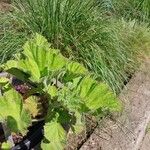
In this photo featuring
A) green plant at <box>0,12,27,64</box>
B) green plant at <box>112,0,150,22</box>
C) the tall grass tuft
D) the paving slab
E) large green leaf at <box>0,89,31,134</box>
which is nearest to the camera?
large green leaf at <box>0,89,31,134</box>

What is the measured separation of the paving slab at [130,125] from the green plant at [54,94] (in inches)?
18.1

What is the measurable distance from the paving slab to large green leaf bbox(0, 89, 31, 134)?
0.69 meters

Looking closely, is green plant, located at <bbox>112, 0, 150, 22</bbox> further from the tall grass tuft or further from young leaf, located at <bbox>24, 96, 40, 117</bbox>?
young leaf, located at <bbox>24, 96, 40, 117</bbox>

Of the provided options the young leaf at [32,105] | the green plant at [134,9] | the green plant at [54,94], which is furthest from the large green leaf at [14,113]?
the green plant at [134,9]

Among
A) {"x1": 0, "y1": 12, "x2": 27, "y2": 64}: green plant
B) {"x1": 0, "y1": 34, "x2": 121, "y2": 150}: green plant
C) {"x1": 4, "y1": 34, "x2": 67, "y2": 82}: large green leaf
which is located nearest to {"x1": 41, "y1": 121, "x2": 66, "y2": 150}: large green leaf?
{"x1": 0, "y1": 34, "x2": 121, "y2": 150}: green plant

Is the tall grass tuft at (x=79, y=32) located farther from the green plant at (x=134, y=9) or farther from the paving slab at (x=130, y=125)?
the green plant at (x=134, y=9)

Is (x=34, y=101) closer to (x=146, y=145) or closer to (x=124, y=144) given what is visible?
(x=124, y=144)

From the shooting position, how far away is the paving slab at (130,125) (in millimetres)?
3375

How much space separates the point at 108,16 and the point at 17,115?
207 centimetres

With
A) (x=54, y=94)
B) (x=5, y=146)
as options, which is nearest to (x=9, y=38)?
(x=54, y=94)

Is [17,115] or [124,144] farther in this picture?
[124,144]

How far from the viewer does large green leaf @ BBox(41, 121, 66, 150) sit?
110 inches

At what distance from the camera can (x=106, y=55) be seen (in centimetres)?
408

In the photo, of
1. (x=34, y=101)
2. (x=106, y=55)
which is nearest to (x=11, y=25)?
(x=106, y=55)
